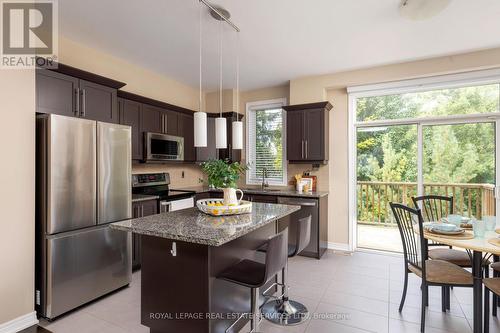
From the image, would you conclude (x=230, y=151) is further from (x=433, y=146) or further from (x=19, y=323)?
(x=19, y=323)

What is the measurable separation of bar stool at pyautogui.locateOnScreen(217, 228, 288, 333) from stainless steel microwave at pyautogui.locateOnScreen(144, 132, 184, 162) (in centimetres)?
247

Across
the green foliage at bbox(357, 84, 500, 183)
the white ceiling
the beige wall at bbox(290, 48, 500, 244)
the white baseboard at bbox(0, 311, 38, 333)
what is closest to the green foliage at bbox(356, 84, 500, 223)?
the green foliage at bbox(357, 84, 500, 183)

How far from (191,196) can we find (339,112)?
2.84 m

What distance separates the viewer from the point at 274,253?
5.72ft

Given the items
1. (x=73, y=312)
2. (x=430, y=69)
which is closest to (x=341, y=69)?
(x=430, y=69)

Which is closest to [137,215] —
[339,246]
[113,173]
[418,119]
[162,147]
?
[113,173]

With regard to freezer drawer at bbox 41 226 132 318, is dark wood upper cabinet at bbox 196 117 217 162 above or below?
above

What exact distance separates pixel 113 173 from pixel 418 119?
421 cm

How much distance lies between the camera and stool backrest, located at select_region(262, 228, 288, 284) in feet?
5.54

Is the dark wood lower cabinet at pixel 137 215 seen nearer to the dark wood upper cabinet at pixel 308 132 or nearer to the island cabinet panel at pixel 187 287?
the island cabinet panel at pixel 187 287

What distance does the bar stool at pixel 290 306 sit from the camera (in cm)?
230

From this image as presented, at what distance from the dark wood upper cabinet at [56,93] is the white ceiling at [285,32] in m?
0.69

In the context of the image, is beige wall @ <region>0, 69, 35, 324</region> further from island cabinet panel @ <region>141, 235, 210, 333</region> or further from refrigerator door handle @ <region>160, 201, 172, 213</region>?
refrigerator door handle @ <region>160, 201, 172, 213</region>

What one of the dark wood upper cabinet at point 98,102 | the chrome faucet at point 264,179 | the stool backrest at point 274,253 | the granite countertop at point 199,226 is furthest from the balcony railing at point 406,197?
the dark wood upper cabinet at point 98,102
